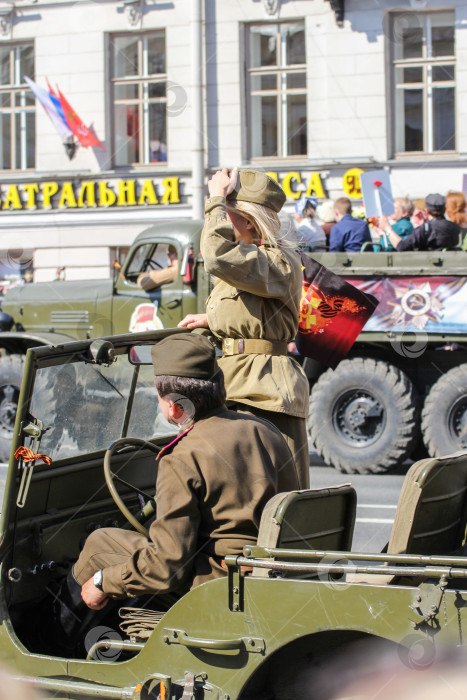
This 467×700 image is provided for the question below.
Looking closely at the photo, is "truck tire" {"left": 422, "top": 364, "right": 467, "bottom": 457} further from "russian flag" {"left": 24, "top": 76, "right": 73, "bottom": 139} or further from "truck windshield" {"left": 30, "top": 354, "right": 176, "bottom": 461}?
"russian flag" {"left": 24, "top": 76, "right": 73, "bottom": 139}

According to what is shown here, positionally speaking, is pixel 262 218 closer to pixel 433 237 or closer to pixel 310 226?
pixel 433 237

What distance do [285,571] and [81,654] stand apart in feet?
3.34

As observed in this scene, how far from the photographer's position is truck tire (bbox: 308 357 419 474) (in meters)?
8.61

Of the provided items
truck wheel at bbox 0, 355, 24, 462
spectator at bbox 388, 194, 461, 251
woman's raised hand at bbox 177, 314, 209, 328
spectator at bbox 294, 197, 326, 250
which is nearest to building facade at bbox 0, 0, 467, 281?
spectator at bbox 294, 197, 326, 250

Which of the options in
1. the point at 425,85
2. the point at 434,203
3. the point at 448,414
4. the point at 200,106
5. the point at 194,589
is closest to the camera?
the point at 194,589

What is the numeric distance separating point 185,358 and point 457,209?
7.45 m

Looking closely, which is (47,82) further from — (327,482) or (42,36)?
(327,482)

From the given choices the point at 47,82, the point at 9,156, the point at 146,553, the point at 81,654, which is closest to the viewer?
the point at 146,553

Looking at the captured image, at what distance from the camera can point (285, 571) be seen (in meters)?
2.88

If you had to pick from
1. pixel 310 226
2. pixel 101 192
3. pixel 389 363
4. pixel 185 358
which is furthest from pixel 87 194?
pixel 185 358

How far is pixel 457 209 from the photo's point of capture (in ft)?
32.9

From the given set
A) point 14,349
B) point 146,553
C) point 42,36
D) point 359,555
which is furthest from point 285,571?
point 42,36

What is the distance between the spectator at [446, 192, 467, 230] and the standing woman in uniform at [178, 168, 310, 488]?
20.8 ft

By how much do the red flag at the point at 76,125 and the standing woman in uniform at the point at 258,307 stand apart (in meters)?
15.6
